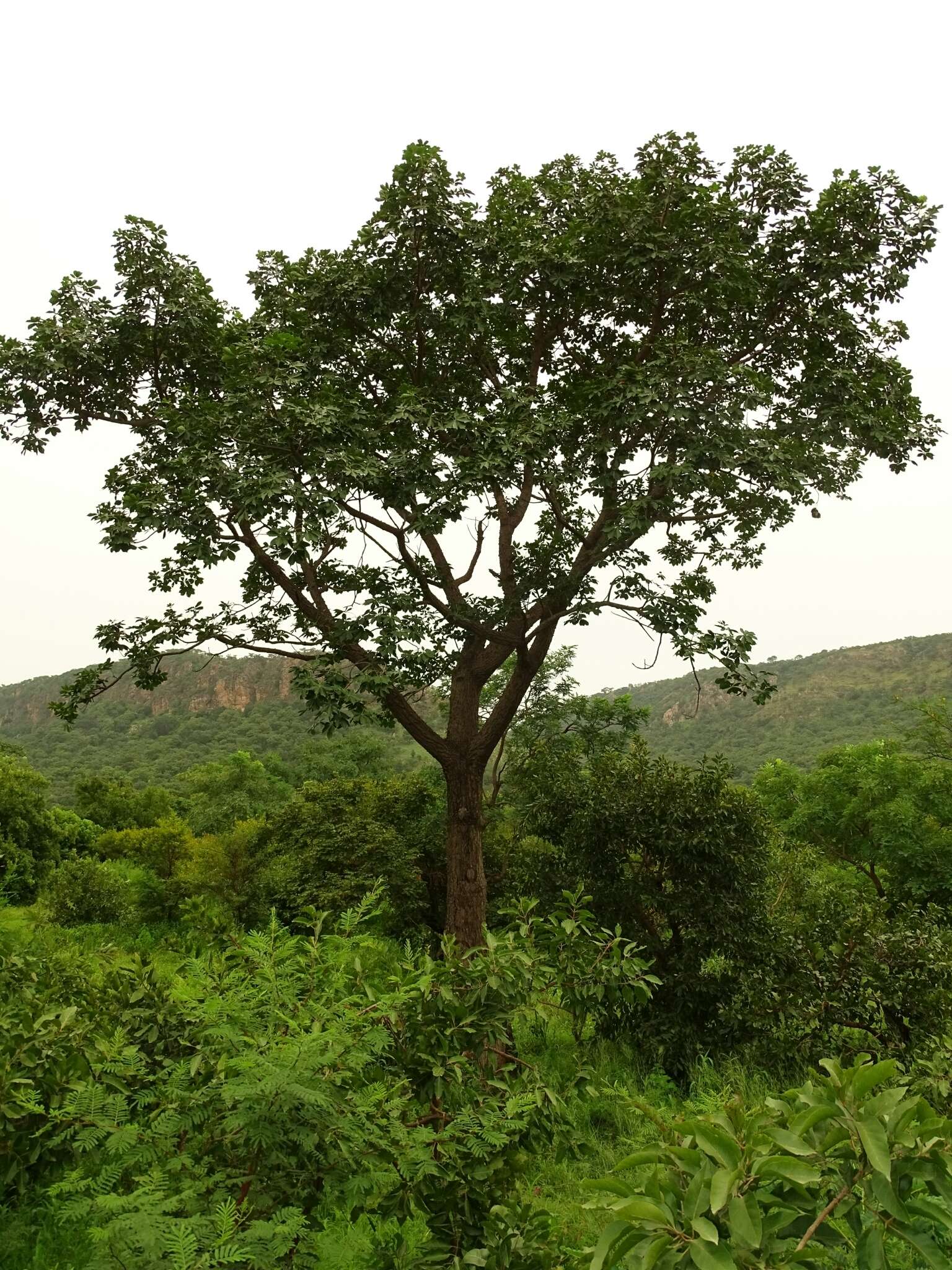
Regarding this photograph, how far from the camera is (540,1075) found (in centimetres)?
310

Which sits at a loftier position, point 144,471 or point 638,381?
point 144,471

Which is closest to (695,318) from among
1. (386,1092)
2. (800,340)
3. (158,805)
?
(800,340)

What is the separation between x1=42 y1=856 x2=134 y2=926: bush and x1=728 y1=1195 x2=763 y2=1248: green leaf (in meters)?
16.8

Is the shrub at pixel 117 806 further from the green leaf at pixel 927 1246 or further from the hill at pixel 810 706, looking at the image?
the green leaf at pixel 927 1246

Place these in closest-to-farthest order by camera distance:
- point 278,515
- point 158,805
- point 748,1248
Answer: point 748,1248 → point 278,515 → point 158,805

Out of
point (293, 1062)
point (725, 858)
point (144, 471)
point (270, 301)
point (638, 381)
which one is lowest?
point (725, 858)

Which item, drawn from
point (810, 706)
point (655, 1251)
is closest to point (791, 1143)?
point (655, 1251)

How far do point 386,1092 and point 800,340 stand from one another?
955 cm

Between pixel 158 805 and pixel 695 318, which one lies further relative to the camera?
pixel 158 805

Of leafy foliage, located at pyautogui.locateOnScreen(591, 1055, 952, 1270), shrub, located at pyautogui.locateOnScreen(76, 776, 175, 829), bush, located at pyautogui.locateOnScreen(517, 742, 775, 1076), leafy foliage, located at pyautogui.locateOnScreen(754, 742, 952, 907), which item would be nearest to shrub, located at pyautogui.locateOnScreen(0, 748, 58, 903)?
shrub, located at pyautogui.locateOnScreen(76, 776, 175, 829)

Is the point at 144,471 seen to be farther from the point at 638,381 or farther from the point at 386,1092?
the point at 386,1092

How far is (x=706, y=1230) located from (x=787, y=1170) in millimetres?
235

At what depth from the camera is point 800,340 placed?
9.09 m

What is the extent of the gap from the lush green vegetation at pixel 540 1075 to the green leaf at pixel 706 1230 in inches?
0.5
